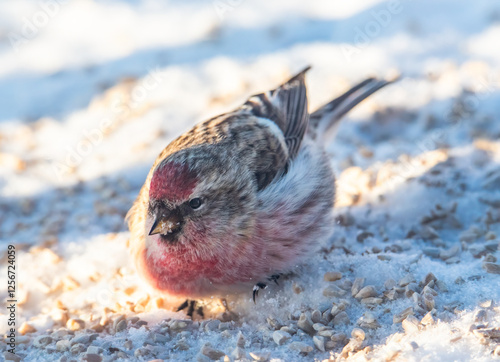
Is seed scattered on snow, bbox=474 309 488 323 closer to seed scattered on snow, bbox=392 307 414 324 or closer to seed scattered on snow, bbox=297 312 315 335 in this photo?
seed scattered on snow, bbox=392 307 414 324

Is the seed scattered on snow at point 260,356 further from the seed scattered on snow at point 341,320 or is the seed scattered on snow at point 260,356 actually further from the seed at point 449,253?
the seed at point 449,253

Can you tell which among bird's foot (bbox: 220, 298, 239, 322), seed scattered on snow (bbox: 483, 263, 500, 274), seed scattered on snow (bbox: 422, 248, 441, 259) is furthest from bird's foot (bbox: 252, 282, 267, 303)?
seed scattered on snow (bbox: 483, 263, 500, 274)

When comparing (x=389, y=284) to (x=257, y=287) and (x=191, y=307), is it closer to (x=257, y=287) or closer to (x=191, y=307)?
(x=257, y=287)

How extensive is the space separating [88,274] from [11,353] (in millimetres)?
703

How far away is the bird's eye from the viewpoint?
2.35 meters

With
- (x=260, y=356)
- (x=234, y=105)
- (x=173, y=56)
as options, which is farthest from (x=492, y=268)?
(x=173, y=56)

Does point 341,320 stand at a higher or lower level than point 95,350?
lower

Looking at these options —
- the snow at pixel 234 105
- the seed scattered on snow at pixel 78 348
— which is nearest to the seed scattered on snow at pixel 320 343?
the snow at pixel 234 105

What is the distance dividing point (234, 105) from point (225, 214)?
2170 millimetres

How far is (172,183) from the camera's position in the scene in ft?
7.54

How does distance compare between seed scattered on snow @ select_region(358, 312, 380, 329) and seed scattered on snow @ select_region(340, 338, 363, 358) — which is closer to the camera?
seed scattered on snow @ select_region(340, 338, 363, 358)

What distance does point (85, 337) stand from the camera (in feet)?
7.84

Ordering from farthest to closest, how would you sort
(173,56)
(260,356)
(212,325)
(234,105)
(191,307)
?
(173,56), (234,105), (191,307), (212,325), (260,356)

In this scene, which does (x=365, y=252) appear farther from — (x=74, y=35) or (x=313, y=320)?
(x=74, y=35)
